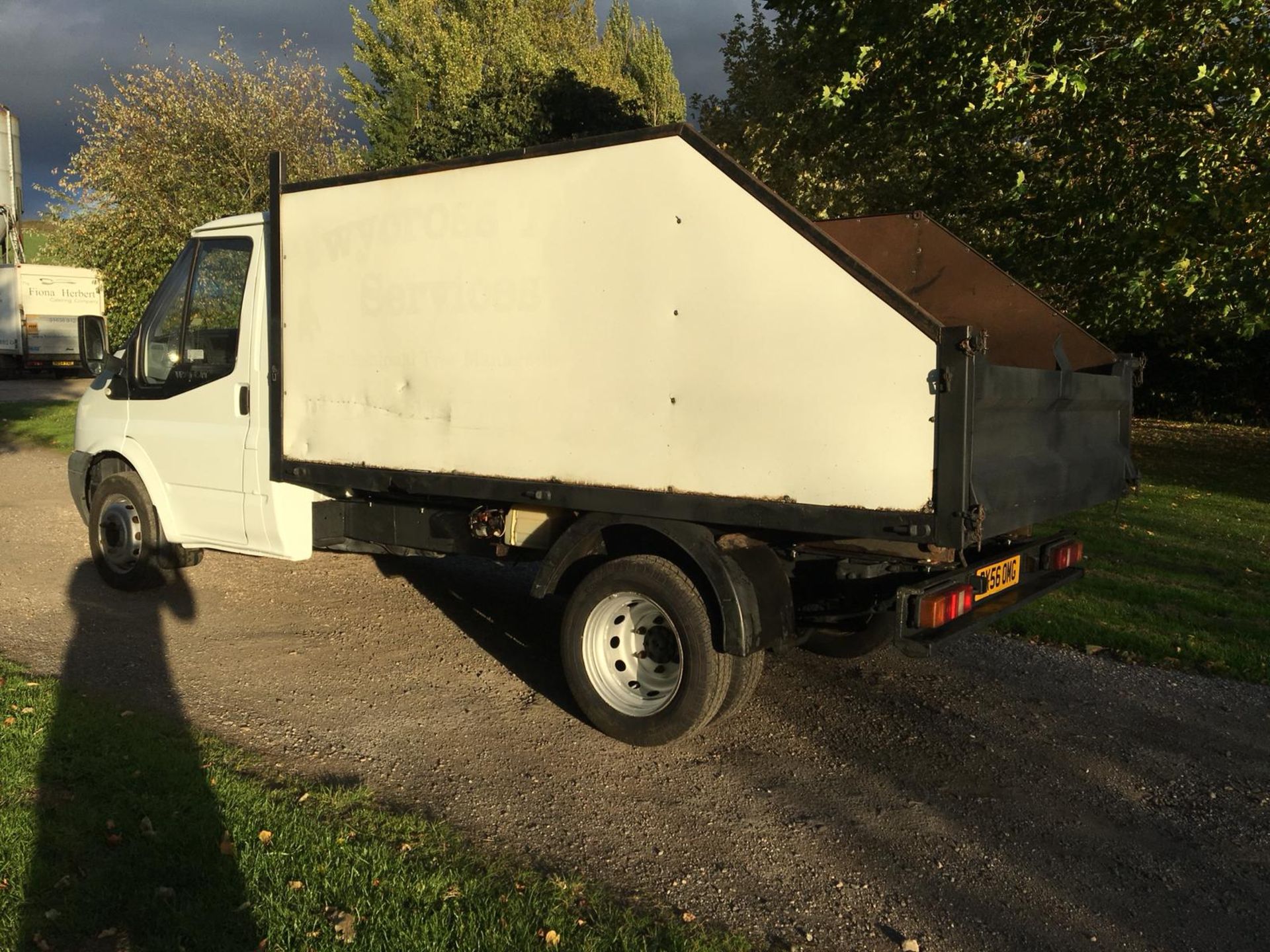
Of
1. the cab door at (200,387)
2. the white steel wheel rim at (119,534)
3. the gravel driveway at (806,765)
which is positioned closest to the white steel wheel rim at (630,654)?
the gravel driveway at (806,765)

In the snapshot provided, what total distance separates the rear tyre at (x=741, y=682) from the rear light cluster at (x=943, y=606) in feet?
A: 2.48

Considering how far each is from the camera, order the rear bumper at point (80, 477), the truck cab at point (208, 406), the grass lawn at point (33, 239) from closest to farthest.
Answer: the truck cab at point (208, 406) < the rear bumper at point (80, 477) < the grass lawn at point (33, 239)

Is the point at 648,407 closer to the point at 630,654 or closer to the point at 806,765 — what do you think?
the point at 630,654

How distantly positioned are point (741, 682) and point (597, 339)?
1633 millimetres

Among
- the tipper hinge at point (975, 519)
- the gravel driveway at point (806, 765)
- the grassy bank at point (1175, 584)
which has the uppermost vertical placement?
the tipper hinge at point (975, 519)

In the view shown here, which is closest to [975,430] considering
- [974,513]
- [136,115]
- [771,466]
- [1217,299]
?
[974,513]

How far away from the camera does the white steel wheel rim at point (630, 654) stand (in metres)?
4.68

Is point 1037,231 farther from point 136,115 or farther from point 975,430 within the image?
point 136,115

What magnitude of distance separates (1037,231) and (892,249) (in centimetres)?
735

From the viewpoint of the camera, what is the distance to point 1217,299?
10719 mm

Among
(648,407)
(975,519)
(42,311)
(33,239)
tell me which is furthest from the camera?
(33,239)

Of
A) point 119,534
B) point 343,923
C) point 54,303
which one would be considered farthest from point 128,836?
point 54,303

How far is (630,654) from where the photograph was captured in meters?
4.80

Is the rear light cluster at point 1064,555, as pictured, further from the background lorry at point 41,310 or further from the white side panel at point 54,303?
the white side panel at point 54,303
